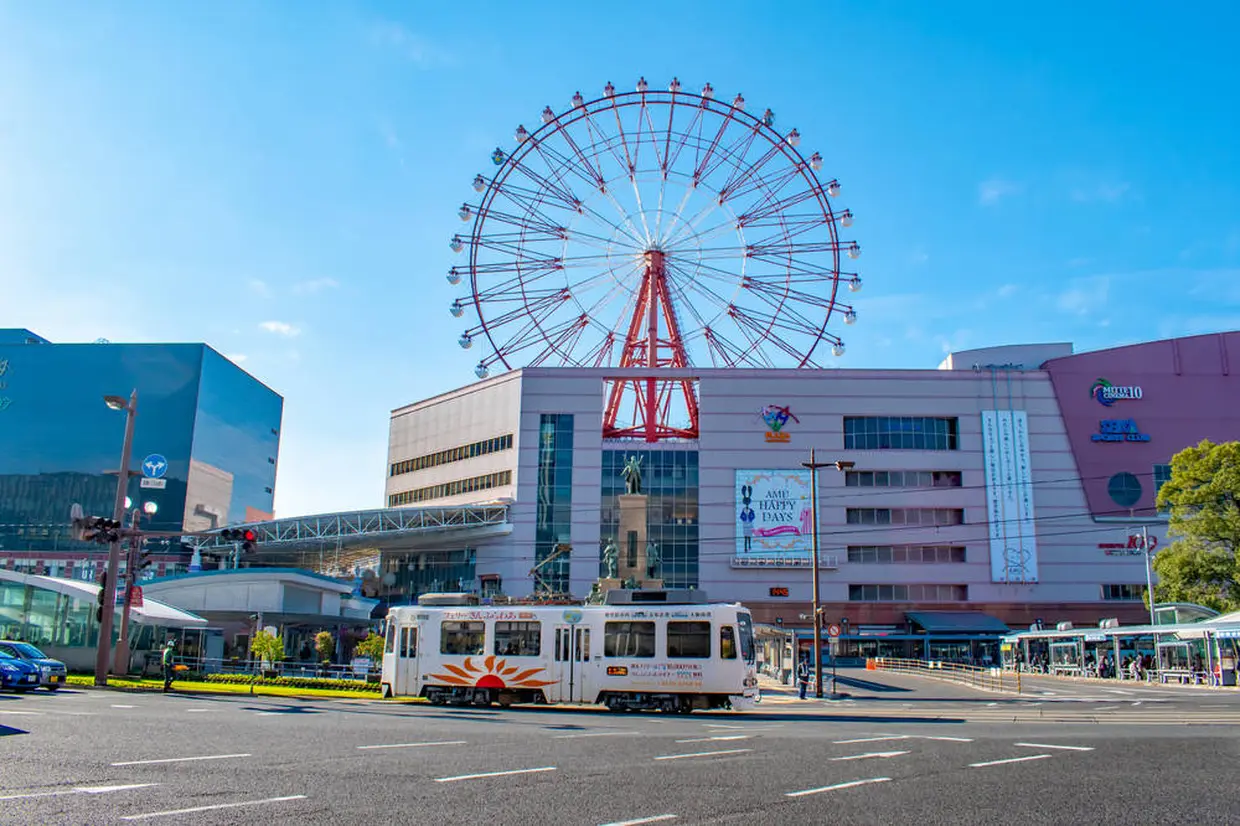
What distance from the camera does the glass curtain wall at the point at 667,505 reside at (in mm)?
74312

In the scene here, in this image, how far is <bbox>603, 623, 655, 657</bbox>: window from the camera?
28.3 metres

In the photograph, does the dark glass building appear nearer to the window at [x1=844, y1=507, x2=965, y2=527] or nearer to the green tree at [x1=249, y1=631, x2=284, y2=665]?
the green tree at [x1=249, y1=631, x2=284, y2=665]

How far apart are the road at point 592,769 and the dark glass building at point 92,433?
84525 mm

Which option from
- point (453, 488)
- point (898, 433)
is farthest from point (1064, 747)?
point (453, 488)

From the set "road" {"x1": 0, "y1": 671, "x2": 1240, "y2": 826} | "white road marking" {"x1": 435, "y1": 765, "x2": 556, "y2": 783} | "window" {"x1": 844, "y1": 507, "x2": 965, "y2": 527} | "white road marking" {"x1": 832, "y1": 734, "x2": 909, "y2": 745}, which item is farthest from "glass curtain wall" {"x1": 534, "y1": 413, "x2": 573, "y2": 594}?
"white road marking" {"x1": 435, "y1": 765, "x2": 556, "y2": 783}

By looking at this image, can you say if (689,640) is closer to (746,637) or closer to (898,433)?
(746,637)

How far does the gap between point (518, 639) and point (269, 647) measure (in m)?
19.9

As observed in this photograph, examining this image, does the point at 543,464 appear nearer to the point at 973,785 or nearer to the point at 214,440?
the point at 214,440

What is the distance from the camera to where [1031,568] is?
73.3 m

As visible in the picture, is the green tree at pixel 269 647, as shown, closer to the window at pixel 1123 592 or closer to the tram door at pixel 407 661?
the tram door at pixel 407 661

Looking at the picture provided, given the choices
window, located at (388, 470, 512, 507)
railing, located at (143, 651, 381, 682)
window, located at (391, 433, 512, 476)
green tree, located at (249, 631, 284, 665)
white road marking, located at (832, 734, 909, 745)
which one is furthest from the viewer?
window, located at (391, 433, 512, 476)

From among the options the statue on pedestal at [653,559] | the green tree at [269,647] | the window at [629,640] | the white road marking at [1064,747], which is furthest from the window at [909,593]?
the white road marking at [1064,747]

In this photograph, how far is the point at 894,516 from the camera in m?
74.4

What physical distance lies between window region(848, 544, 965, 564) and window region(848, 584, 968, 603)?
77.7 inches
